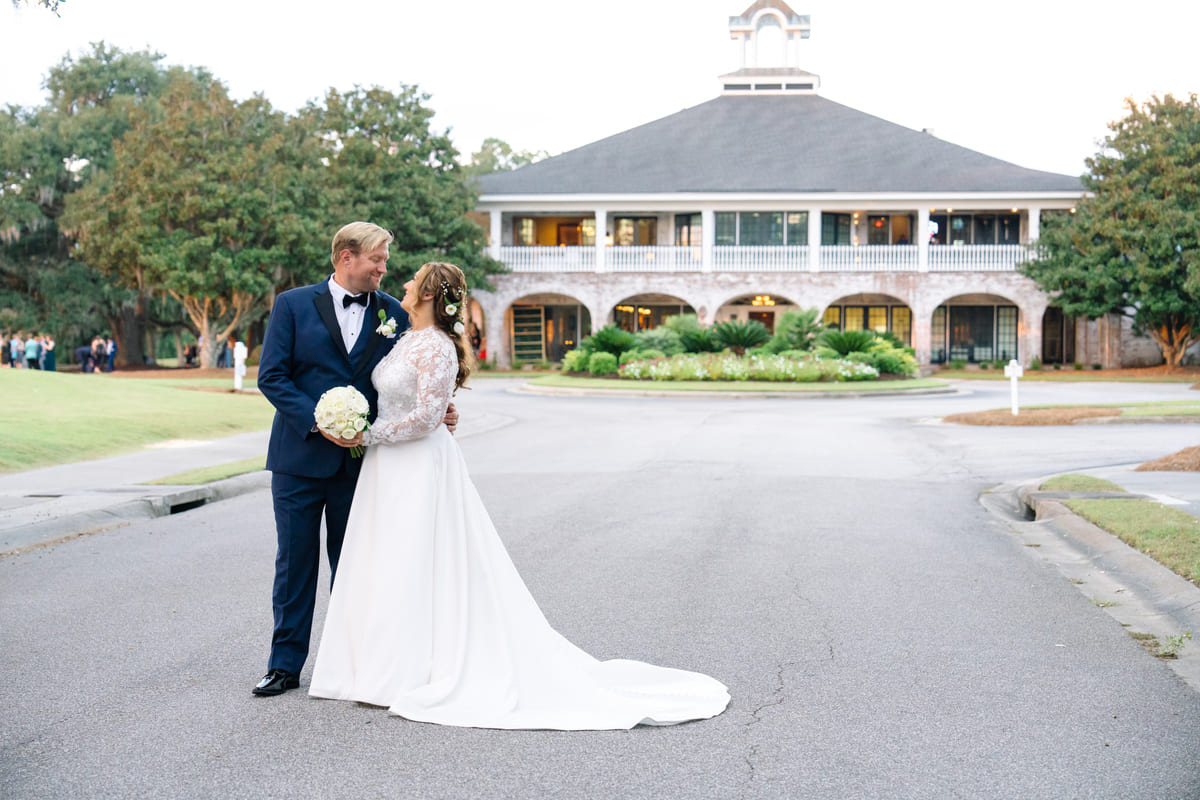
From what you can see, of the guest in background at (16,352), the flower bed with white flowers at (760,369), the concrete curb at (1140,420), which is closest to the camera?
the concrete curb at (1140,420)

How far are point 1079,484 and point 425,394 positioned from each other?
28.7 feet

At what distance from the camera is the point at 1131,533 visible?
8.52 meters

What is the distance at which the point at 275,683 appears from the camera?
198 inches

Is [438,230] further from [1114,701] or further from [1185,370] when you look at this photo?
[1114,701]

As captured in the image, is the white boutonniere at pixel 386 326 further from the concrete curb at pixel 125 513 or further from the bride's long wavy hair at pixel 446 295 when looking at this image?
the concrete curb at pixel 125 513

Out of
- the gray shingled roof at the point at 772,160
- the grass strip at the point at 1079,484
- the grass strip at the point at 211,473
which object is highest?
the gray shingled roof at the point at 772,160

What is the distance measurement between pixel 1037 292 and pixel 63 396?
34.8m

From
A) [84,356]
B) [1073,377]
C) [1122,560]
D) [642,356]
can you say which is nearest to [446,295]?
[1122,560]

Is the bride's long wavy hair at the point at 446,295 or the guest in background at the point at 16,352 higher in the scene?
the bride's long wavy hair at the point at 446,295

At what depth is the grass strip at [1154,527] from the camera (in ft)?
24.7

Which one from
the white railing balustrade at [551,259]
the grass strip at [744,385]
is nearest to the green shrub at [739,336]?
the grass strip at [744,385]

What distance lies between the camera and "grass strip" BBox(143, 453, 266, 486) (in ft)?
39.6

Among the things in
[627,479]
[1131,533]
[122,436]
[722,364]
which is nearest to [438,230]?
[722,364]

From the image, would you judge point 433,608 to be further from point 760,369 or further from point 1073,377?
point 1073,377
